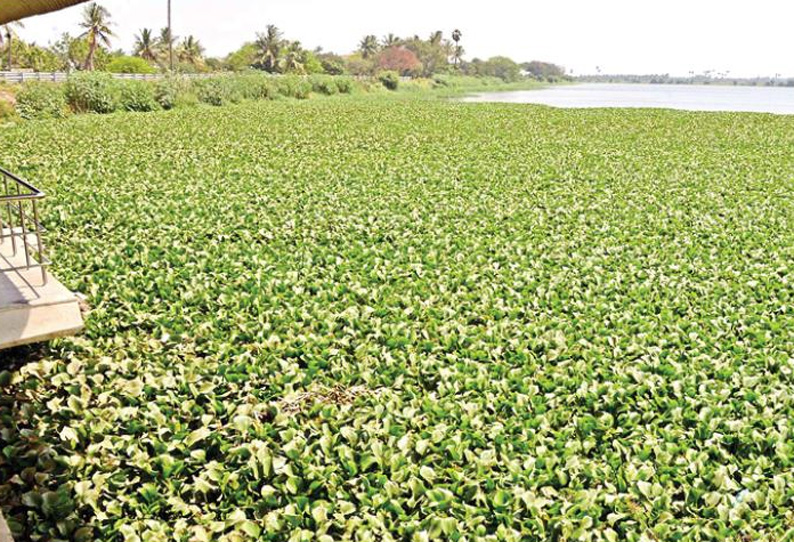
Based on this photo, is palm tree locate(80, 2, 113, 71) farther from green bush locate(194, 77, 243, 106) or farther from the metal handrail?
the metal handrail

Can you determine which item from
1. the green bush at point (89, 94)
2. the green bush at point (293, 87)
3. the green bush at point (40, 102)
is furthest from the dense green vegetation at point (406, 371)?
the green bush at point (293, 87)

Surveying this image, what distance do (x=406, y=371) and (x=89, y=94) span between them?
71.9 feet

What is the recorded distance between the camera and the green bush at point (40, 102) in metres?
20.2

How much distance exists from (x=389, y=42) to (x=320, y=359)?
103 meters

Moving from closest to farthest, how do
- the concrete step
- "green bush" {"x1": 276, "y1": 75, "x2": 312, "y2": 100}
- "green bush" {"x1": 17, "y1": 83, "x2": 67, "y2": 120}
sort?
the concrete step
"green bush" {"x1": 17, "y1": 83, "x2": 67, "y2": 120}
"green bush" {"x1": 276, "y1": 75, "x2": 312, "y2": 100}

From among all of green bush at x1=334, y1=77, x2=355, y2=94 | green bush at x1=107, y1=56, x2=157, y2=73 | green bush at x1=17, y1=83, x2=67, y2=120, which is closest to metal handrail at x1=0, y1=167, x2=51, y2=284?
green bush at x1=17, y1=83, x2=67, y2=120

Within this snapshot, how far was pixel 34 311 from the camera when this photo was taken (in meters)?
4.11

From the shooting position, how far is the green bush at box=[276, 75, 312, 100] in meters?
35.4

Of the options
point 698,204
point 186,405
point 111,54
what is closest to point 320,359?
point 186,405

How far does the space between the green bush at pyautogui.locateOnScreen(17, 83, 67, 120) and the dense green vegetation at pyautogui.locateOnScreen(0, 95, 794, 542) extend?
12.6 meters

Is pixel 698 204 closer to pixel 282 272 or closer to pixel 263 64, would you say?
pixel 282 272

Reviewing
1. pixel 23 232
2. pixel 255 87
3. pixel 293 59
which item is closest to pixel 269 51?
pixel 293 59

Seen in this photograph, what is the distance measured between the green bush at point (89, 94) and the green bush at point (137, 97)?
18.3 inches

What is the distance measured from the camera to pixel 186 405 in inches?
155
